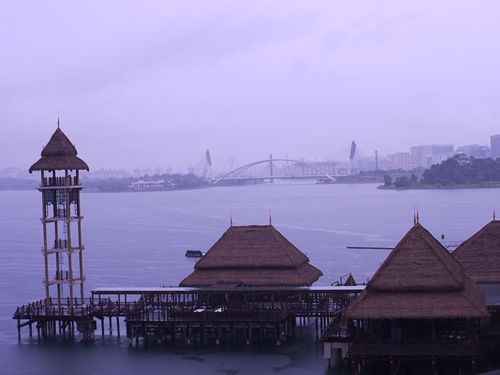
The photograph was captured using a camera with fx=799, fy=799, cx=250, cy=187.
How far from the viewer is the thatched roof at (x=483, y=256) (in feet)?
73.3

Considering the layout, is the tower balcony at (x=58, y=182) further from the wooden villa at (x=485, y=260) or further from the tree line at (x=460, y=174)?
the tree line at (x=460, y=174)

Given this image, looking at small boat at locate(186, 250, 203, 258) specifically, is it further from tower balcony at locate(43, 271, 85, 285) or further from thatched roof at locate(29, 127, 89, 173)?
thatched roof at locate(29, 127, 89, 173)

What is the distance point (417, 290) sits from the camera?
1866 centimetres

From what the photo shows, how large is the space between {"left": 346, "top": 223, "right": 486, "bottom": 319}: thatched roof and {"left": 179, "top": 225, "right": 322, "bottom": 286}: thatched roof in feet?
20.0

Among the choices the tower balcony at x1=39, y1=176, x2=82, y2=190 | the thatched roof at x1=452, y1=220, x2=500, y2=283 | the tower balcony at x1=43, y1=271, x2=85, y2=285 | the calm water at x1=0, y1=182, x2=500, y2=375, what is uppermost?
the tower balcony at x1=39, y1=176, x2=82, y2=190

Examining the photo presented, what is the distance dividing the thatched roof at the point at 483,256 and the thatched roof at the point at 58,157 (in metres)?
12.0

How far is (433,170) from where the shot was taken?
138 meters

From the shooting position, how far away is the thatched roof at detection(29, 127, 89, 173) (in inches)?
989

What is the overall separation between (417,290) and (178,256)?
32.6m

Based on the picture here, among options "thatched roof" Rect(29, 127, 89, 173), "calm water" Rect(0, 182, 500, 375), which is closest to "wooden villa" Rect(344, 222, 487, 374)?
"calm water" Rect(0, 182, 500, 375)

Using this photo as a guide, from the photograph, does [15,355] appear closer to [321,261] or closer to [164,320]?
[164,320]

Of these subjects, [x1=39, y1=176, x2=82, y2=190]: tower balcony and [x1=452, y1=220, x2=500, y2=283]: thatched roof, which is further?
[x1=39, y1=176, x2=82, y2=190]: tower balcony

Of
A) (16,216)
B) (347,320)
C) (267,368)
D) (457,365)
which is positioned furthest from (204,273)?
(16,216)

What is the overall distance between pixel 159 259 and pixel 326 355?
2901 centimetres
